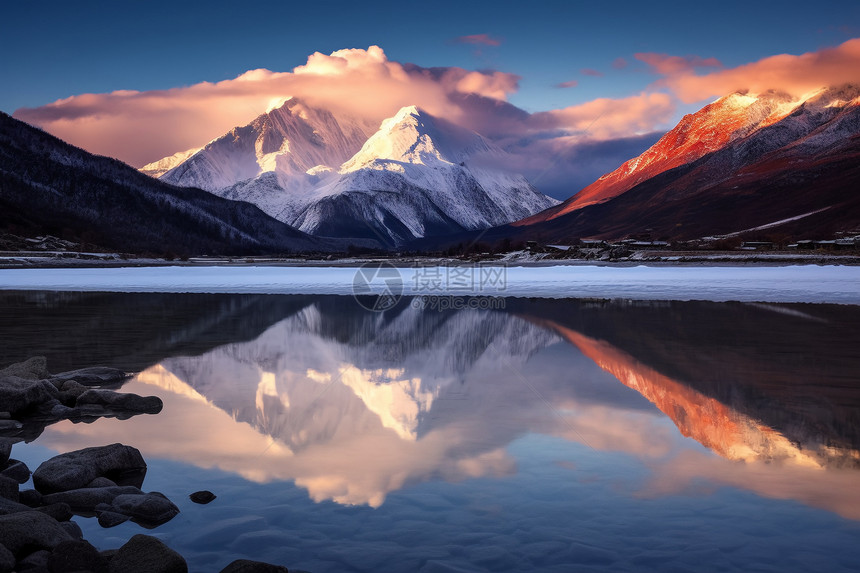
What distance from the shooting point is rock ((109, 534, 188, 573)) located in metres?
5.87

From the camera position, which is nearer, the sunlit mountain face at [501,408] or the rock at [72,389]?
the sunlit mountain face at [501,408]

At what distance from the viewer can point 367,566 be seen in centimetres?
624

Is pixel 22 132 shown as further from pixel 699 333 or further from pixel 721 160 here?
pixel 699 333

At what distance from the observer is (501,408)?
1195 cm

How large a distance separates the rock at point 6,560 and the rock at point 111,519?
125cm

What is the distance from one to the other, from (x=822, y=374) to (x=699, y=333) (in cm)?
699

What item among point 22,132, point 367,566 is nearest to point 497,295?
point 367,566

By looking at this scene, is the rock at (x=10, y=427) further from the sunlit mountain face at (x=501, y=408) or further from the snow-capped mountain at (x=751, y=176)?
the snow-capped mountain at (x=751, y=176)

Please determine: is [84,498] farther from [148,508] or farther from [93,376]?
[93,376]

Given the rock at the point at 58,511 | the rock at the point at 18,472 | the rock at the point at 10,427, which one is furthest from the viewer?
the rock at the point at 10,427

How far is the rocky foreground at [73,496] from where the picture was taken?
5.93 m

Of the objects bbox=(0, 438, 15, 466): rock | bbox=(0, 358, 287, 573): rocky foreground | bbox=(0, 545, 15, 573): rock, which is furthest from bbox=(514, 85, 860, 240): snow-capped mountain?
bbox=(0, 545, 15, 573): rock

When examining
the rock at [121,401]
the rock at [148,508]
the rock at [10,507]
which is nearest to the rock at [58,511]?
the rock at [10,507]

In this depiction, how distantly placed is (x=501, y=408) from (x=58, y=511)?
6.93 metres
